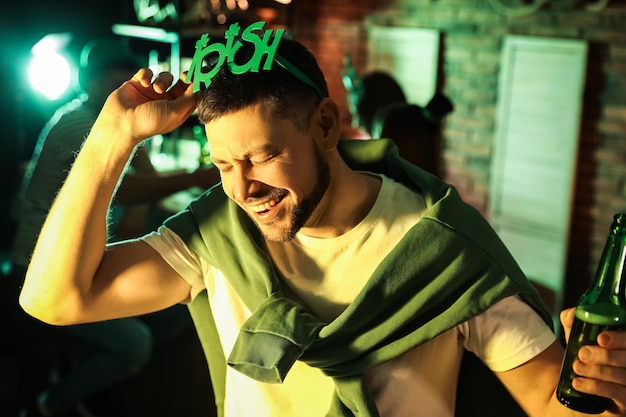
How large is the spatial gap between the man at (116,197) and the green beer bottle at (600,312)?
1825 millimetres

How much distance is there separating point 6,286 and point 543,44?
355 cm

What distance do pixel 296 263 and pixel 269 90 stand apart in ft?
1.26

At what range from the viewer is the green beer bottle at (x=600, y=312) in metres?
1.45

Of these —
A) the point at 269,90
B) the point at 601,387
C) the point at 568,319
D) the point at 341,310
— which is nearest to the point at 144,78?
the point at 269,90

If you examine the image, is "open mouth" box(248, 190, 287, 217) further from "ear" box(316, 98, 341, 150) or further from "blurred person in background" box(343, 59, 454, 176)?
"blurred person in background" box(343, 59, 454, 176)

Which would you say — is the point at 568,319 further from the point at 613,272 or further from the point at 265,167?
the point at 265,167

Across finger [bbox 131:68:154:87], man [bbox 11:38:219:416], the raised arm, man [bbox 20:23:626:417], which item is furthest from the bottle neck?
man [bbox 11:38:219:416]

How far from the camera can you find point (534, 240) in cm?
551

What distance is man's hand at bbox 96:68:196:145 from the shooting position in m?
1.67

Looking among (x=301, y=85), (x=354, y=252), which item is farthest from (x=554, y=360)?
(x=301, y=85)

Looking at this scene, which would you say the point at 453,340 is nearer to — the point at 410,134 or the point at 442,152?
the point at 410,134

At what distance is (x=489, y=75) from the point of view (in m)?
5.67

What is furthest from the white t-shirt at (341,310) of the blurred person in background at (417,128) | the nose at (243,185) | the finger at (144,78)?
the blurred person in background at (417,128)

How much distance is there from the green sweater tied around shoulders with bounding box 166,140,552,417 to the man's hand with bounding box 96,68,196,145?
346mm
